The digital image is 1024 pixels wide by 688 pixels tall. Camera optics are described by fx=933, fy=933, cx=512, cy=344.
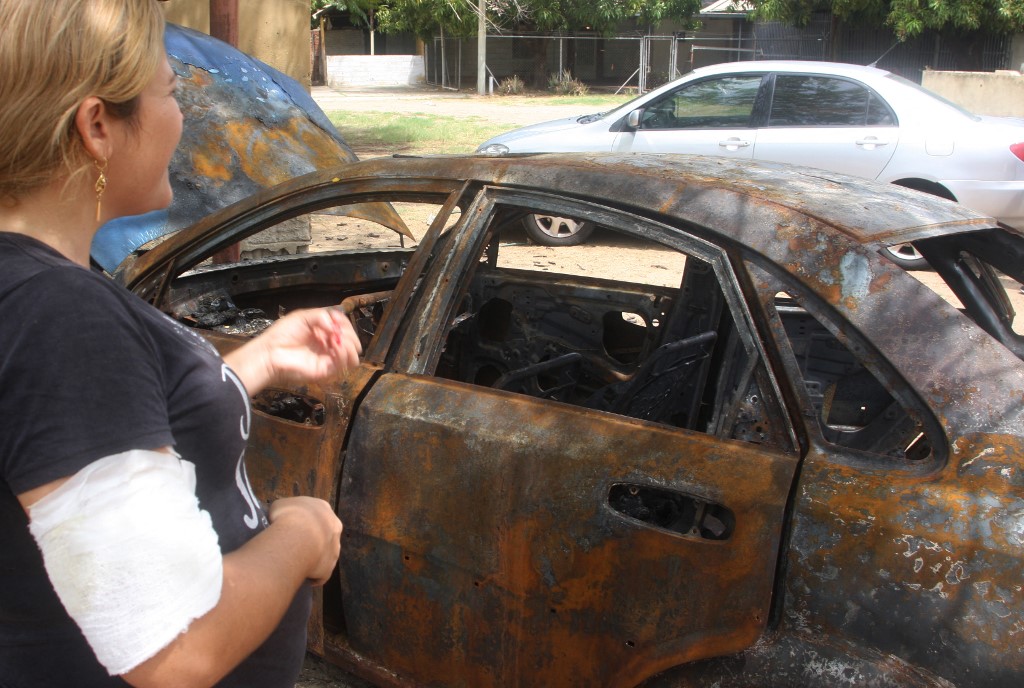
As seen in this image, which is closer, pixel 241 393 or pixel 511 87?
pixel 241 393

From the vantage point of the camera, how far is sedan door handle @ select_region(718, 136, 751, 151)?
8.23m

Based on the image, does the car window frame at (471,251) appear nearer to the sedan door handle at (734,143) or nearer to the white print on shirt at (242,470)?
the white print on shirt at (242,470)

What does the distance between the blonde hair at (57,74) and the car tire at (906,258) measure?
161 cm

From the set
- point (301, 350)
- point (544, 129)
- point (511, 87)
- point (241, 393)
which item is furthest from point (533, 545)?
point (511, 87)

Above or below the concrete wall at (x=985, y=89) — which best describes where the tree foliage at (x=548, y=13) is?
above

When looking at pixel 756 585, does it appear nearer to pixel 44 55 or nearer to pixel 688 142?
pixel 44 55

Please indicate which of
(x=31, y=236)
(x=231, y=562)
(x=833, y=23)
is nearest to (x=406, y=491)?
(x=231, y=562)

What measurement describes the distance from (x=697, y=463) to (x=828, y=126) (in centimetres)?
690

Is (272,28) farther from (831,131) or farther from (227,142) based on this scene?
(831,131)

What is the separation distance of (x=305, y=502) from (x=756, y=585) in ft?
3.28

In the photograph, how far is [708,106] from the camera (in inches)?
332

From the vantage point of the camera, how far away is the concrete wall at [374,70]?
113ft

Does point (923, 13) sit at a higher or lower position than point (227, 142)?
higher

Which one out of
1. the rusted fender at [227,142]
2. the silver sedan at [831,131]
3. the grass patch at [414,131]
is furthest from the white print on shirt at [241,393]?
the grass patch at [414,131]
